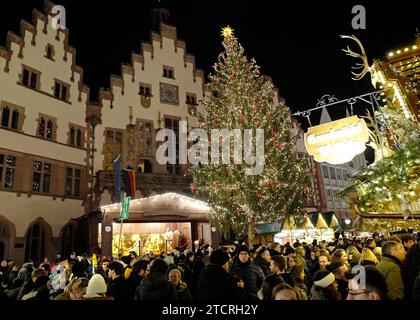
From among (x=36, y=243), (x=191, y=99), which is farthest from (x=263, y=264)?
(x=191, y=99)

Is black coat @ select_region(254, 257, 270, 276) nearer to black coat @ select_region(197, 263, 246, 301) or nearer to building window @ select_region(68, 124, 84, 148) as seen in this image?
black coat @ select_region(197, 263, 246, 301)

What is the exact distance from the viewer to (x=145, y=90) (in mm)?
25250

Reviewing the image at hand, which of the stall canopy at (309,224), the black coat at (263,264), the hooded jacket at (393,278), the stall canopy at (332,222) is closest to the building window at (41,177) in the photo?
the stall canopy at (309,224)

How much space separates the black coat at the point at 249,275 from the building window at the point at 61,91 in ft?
63.4

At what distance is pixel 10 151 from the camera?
17766 mm

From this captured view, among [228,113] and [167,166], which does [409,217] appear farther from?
[167,166]

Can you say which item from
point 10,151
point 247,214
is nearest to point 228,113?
point 247,214

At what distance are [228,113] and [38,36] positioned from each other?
44.1 ft

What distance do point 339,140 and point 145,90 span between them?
19.6 meters

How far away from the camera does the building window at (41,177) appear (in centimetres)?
1888

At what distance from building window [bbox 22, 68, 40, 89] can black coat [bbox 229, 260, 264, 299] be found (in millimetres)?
18929

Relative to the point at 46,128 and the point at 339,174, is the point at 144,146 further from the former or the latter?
the point at 339,174

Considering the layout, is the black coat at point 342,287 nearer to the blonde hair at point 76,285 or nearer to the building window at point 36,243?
the blonde hair at point 76,285

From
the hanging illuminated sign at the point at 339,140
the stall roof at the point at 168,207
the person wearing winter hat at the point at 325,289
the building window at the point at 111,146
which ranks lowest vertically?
the person wearing winter hat at the point at 325,289
